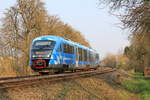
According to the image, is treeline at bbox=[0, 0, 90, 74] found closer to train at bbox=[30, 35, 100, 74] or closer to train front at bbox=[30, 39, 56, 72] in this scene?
train at bbox=[30, 35, 100, 74]

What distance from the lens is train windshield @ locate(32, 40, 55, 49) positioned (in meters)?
16.5

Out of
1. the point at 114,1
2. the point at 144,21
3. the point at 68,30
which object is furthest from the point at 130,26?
the point at 68,30

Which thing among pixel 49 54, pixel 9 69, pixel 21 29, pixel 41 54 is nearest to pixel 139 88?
pixel 49 54

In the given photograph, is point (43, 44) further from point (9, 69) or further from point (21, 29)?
point (21, 29)

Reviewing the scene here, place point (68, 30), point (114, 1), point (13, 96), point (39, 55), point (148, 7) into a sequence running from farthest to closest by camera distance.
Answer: point (68, 30)
point (39, 55)
point (114, 1)
point (148, 7)
point (13, 96)

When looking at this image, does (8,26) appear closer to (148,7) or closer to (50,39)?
(50,39)

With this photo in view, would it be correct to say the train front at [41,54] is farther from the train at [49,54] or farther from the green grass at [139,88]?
the green grass at [139,88]

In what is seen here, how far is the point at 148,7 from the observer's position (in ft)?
37.7

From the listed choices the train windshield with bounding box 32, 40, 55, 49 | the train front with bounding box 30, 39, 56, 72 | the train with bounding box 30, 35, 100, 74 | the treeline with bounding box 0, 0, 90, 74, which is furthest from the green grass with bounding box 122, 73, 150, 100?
the treeline with bounding box 0, 0, 90, 74

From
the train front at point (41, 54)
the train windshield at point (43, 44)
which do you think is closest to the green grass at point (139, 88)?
the train front at point (41, 54)

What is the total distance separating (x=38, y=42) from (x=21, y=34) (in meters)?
10.6

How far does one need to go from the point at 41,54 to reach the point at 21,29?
39.0ft

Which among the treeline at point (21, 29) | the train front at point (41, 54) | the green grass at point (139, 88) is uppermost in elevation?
the treeline at point (21, 29)

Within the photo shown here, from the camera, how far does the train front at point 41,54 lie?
52.0 ft
